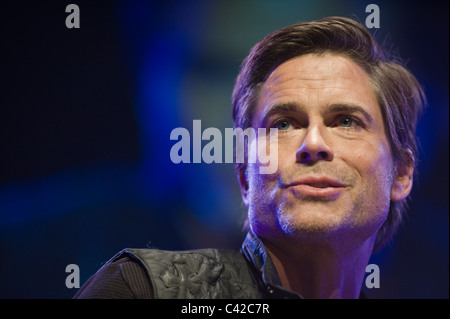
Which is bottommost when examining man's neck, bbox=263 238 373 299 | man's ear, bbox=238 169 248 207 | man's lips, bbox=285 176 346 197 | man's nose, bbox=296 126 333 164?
man's neck, bbox=263 238 373 299

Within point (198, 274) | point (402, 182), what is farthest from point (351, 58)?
point (198, 274)

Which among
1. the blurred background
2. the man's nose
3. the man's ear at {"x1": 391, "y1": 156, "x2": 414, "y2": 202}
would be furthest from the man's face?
the blurred background

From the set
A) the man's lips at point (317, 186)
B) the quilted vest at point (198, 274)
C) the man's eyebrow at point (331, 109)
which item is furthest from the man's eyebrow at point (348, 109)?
the quilted vest at point (198, 274)

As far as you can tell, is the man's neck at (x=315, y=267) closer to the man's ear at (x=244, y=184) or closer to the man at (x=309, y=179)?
the man at (x=309, y=179)

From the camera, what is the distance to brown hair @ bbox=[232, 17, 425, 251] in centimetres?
179

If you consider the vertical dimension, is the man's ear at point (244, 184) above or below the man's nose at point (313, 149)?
below

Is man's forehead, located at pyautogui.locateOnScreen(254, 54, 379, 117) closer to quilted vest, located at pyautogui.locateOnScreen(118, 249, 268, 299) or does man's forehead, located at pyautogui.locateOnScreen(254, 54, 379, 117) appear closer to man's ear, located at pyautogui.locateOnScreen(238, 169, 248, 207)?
man's ear, located at pyautogui.locateOnScreen(238, 169, 248, 207)

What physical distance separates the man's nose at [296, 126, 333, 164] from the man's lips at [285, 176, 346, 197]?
2.6 inches

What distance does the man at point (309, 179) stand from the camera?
1430mm

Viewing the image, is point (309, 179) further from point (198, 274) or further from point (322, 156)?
point (198, 274)

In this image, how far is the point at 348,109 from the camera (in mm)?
1657

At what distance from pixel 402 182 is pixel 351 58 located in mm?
534

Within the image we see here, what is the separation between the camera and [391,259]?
250cm

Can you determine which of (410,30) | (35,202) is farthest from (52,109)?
(410,30)
